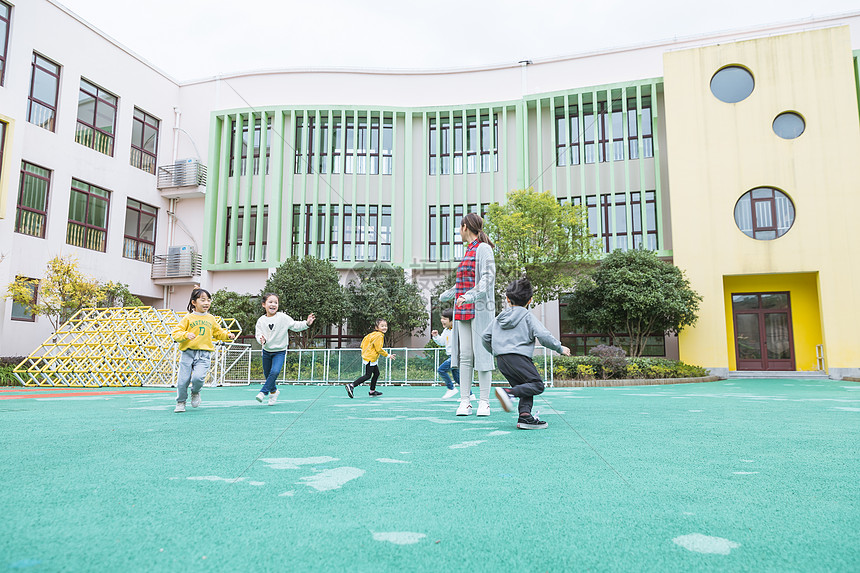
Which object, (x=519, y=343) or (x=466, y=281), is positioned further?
(x=466, y=281)

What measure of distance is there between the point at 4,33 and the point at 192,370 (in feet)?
54.0

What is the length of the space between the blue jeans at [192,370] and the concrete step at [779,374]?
54.5 feet

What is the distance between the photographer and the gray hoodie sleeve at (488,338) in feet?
16.5

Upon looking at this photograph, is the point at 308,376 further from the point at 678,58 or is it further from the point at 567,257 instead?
the point at 678,58

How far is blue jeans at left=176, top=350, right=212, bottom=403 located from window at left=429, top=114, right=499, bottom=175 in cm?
1627

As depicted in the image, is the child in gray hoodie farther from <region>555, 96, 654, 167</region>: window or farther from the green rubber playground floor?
<region>555, 96, 654, 167</region>: window

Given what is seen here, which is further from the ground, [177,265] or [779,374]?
[177,265]

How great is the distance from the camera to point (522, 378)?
472 cm

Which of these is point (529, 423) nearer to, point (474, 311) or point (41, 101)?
point (474, 311)

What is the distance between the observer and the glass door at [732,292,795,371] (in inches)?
711

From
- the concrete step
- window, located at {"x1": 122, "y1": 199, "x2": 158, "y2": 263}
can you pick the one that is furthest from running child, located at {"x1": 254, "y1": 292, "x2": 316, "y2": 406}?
window, located at {"x1": 122, "y1": 199, "x2": 158, "y2": 263}

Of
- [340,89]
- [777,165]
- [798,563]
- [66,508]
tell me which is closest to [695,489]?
[798,563]

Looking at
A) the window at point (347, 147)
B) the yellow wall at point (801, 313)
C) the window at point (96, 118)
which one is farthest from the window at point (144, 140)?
the yellow wall at point (801, 313)

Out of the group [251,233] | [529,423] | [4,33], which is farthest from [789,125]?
[4,33]
